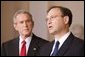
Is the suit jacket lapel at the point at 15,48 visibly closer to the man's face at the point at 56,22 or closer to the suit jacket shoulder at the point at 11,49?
the suit jacket shoulder at the point at 11,49

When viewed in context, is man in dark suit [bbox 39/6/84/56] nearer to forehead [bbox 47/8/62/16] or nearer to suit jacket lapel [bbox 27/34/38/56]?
forehead [bbox 47/8/62/16]

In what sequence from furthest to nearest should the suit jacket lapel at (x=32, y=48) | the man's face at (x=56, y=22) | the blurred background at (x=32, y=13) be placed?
the blurred background at (x=32, y=13) < the suit jacket lapel at (x=32, y=48) < the man's face at (x=56, y=22)

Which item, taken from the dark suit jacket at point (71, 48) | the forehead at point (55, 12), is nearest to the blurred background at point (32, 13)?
the forehead at point (55, 12)

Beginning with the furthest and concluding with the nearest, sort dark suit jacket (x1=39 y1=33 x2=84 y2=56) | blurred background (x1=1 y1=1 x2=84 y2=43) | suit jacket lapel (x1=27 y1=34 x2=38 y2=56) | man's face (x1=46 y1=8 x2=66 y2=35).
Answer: blurred background (x1=1 y1=1 x2=84 y2=43)
suit jacket lapel (x1=27 y1=34 x2=38 y2=56)
man's face (x1=46 y1=8 x2=66 y2=35)
dark suit jacket (x1=39 y1=33 x2=84 y2=56)

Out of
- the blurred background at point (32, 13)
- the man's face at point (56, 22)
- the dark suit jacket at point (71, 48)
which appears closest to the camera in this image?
the dark suit jacket at point (71, 48)

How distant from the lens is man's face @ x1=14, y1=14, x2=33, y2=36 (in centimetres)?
258

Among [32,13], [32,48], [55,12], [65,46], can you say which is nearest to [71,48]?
[65,46]

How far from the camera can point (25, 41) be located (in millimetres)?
2570

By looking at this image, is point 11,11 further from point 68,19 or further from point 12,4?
point 68,19

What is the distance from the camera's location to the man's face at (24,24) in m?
2.58

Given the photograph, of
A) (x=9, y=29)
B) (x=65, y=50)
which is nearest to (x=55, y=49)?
(x=65, y=50)

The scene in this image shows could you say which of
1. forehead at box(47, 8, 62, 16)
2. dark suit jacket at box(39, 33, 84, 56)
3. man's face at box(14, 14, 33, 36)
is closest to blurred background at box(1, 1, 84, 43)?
man's face at box(14, 14, 33, 36)

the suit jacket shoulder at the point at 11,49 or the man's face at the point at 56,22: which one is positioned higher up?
the man's face at the point at 56,22

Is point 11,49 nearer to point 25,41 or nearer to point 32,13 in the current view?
point 25,41
